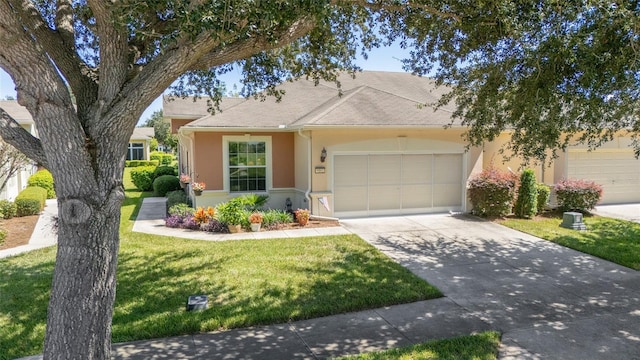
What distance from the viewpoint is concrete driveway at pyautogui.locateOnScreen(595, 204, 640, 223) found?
47.5 ft

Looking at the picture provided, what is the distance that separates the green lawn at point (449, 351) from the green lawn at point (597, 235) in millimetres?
5586

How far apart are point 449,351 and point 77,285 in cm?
426

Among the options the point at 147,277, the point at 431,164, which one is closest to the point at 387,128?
the point at 431,164

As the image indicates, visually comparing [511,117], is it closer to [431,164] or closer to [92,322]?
→ [431,164]

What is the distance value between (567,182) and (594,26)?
10.7 meters

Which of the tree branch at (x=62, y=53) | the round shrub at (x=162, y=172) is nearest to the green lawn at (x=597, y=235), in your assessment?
the tree branch at (x=62, y=53)

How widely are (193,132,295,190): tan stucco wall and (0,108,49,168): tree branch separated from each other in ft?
32.3

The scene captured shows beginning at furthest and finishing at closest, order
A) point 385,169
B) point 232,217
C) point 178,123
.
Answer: point 178,123, point 385,169, point 232,217

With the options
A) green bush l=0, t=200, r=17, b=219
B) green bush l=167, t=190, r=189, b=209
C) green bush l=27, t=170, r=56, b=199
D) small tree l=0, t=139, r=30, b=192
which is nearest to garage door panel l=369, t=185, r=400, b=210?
green bush l=167, t=190, r=189, b=209

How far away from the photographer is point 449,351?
5.20 meters

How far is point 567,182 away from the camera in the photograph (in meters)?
15.1

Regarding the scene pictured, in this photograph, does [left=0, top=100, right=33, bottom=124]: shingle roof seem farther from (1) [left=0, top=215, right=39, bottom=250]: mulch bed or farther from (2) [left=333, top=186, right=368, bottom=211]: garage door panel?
(2) [left=333, top=186, right=368, bottom=211]: garage door panel

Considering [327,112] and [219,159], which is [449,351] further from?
[219,159]

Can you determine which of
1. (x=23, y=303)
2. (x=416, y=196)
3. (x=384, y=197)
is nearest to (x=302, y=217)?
(x=384, y=197)
